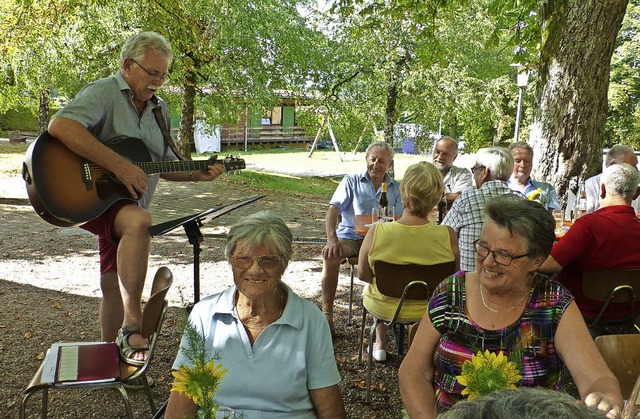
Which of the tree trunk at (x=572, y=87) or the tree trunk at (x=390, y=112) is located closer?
the tree trunk at (x=572, y=87)

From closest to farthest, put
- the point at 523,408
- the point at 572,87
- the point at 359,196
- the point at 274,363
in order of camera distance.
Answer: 1. the point at 523,408
2. the point at 274,363
3. the point at 359,196
4. the point at 572,87

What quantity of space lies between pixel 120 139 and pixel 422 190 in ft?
6.09

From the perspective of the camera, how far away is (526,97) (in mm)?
28312

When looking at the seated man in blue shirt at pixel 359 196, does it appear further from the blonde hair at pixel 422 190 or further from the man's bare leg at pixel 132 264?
the man's bare leg at pixel 132 264

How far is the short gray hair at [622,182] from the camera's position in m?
3.67

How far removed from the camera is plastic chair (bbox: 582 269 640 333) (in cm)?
359

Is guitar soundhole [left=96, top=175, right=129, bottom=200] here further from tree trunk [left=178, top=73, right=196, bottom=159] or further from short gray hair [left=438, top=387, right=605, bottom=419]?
tree trunk [left=178, top=73, right=196, bottom=159]

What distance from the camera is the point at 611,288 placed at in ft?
11.9

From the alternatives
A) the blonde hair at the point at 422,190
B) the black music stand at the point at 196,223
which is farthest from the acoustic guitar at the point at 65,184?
the blonde hair at the point at 422,190

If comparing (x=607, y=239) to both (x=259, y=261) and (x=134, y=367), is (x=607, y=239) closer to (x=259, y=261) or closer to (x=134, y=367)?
(x=259, y=261)

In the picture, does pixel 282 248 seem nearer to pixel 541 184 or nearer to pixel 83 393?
pixel 83 393

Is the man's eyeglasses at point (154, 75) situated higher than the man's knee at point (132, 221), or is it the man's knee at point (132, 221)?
the man's eyeglasses at point (154, 75)

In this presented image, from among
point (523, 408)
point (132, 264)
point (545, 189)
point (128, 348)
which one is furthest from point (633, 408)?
point (545, 189)

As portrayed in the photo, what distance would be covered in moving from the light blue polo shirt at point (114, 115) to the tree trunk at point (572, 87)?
4.47m
